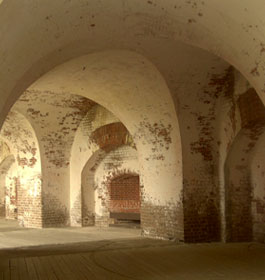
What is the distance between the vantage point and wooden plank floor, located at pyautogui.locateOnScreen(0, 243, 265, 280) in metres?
4.99

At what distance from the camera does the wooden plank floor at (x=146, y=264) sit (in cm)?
499

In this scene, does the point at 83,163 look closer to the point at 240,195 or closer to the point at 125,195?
the point at 125,195

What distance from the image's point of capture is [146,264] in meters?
5.66

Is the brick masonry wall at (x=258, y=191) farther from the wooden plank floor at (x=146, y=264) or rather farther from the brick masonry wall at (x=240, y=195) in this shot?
the wooden plank floor at (x=146, y=264)

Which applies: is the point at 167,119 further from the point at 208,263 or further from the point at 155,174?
the point at 208,263

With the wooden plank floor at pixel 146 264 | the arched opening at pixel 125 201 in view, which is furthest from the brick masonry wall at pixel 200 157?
the arched opening at pixel 125 201

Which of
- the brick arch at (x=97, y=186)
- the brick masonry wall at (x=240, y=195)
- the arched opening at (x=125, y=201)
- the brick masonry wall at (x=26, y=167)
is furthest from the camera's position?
the arched opening at (x=125, y=201)

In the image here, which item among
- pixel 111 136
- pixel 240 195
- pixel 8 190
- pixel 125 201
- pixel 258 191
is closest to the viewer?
pixel 258 191

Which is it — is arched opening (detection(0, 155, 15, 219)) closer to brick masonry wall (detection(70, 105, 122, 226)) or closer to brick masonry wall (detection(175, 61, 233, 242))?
brick masonry wall (detection(70, 105, 122, 226))

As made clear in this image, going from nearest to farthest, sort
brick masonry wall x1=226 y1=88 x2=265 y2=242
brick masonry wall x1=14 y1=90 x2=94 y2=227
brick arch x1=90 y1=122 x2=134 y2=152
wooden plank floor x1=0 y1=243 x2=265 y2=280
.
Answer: wooden plank floor x1=0 y1=243 x2=265 y2=280 → brick masonry wall x1=226 y1=88 x2=265 y2=242 → brick arch x1=90 y1=122 x2=134 y2=152 → brick masonry wall x1=14 y1=90 x2=94 y2=227

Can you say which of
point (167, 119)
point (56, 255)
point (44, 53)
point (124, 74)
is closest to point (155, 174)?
point (167, 119)

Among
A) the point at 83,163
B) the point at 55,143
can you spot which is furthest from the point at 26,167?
the point at 83,163

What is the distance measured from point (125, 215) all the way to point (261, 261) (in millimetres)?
Result: 6658

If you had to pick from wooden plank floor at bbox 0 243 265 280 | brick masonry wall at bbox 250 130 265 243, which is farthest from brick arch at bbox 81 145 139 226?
wooden plank floor at bbox 0 243 265 280
